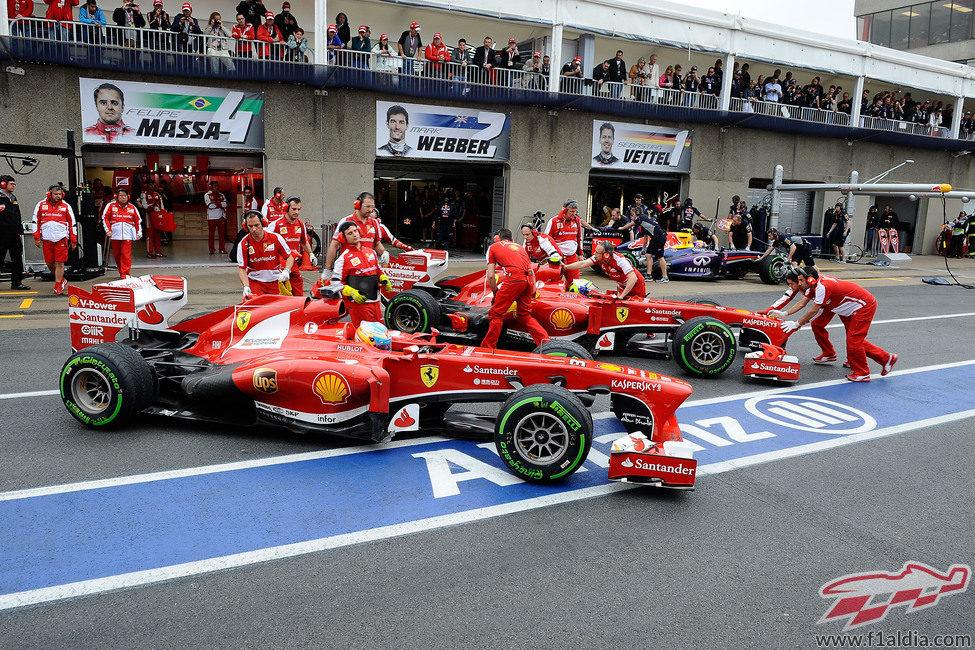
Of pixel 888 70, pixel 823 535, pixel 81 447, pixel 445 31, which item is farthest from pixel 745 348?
pixel 888 70

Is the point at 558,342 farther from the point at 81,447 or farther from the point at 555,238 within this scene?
the point at 555,238

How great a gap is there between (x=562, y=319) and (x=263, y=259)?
3.91 meters

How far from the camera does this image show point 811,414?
23.9 ft

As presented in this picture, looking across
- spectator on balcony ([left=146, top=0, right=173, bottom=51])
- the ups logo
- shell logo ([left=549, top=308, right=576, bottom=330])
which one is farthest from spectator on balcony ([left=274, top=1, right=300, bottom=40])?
the ups logo

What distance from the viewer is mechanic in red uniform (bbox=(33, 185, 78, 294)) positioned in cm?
1263

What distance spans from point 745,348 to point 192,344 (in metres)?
7.10

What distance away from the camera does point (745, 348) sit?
989 cm

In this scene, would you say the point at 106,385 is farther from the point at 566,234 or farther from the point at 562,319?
the point at 566,234

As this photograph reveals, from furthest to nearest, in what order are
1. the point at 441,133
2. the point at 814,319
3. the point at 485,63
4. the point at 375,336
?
the point at 485,63 < the point at 441,133 < the point at 814,319 < the point at 375,336

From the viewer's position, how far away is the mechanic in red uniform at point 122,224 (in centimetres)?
1320

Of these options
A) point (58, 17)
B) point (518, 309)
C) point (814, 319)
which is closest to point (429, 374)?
point (518, 309)

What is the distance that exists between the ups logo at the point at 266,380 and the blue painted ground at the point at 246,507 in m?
0.67

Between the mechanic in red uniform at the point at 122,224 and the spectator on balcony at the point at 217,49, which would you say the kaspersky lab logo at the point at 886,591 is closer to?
the mechanic in red uniform at the point at 122,224

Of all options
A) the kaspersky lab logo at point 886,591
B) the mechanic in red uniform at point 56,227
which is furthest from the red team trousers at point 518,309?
the mechanic in red uniform at point 56,227
